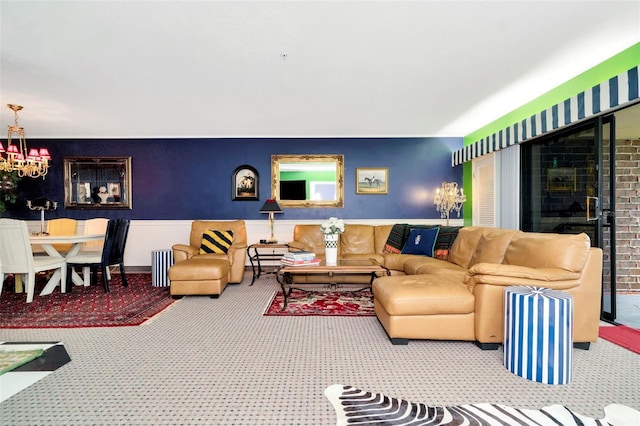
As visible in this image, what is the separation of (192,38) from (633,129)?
5.21 metres

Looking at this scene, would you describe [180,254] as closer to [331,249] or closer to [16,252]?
[16,252]

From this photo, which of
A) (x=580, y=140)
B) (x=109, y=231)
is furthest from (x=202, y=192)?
(x=580, y=140)

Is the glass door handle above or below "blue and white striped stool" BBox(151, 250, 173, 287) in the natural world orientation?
above

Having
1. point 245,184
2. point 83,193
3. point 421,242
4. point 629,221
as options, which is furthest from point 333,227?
point 83,193

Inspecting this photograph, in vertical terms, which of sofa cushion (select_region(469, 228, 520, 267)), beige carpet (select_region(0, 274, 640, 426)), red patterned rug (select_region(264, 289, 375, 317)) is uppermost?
sofa cushion (select_region(469, 228, 520, 267))

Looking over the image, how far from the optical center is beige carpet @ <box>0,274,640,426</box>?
1771 millimetres

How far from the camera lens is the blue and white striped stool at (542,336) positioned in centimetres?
202

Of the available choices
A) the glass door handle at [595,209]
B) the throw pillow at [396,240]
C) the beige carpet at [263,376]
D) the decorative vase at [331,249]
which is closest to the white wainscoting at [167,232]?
the throw pillow at [396,240]

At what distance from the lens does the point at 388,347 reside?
2.61 metres

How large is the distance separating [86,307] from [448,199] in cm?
560

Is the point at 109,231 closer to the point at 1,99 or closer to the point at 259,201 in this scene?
the point at 1,99

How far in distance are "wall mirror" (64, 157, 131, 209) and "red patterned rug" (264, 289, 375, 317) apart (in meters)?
3.98

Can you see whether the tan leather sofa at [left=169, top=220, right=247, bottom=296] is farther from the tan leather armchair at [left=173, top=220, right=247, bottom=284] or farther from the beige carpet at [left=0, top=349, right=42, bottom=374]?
the beige carpet at [left=0, top=349, right=42, bottom=374]

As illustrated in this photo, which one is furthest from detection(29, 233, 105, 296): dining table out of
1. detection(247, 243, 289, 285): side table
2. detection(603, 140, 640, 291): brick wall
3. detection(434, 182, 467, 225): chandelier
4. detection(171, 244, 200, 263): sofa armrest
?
detection(603, 140, 640, 291): brick wall
